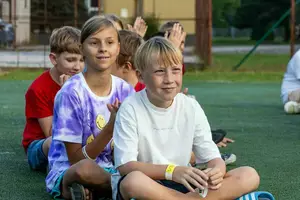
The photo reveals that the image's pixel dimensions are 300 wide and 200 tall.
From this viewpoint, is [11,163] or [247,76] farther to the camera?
[247,76]

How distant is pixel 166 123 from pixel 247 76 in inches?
433

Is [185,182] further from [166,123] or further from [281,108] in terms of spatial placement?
[281,108]

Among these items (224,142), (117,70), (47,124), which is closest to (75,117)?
(47,124)

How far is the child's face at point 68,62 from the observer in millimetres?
5281

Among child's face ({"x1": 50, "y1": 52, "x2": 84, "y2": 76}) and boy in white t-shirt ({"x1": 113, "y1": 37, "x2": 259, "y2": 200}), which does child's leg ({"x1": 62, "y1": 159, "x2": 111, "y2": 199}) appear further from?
child's face ({"x1": 50, "y1": 52, "x2": 84, "y2": 76})

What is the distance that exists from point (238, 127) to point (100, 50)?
3580mm

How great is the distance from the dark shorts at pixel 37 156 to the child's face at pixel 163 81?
58.7 inches

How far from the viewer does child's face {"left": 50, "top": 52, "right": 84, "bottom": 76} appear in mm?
5281

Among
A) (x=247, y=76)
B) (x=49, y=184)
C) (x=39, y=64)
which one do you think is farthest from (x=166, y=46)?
(x=39, y=64)

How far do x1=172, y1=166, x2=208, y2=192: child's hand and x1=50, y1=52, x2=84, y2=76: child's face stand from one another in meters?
→ 1.82

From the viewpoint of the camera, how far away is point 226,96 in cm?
1092

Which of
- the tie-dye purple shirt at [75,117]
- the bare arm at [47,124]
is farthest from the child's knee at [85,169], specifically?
the bare arm at [47,124]

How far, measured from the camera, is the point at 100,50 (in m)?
4.28

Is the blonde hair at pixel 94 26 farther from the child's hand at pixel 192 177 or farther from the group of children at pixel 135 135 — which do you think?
the child's hand at pixel 192 177
